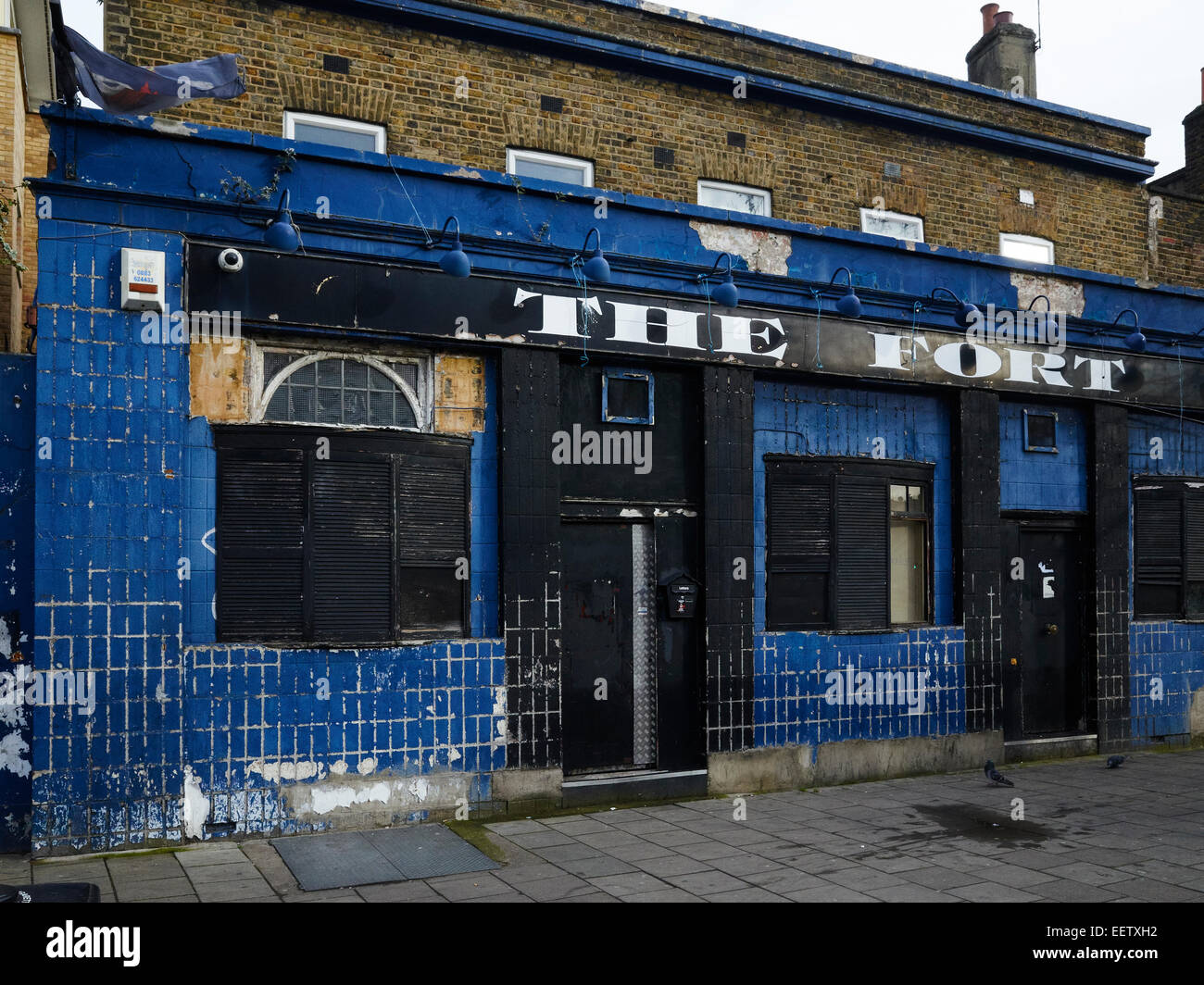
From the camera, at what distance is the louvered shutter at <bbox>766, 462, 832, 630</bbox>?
10.1m

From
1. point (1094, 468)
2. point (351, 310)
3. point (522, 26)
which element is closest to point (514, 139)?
point (522, 26)

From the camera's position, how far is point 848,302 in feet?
33.5

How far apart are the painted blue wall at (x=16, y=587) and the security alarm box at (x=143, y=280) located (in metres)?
0.89

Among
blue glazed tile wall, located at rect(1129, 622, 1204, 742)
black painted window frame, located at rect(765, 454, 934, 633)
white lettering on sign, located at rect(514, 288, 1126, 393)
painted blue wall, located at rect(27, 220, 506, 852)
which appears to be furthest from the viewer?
blue glazed tile wall, located at rect(1129, 622, 1204, 742)

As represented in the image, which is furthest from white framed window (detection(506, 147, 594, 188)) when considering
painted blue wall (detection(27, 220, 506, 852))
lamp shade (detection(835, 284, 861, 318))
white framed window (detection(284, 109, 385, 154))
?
painted blue wall (detection(27, 220, 506, 852))

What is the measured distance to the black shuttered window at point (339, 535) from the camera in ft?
25.8

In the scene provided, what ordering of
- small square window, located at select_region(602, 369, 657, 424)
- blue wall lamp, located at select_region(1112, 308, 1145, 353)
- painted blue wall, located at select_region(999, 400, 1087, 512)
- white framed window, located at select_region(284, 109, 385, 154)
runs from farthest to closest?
1. blue wall lamp, located at select_region(1112, 308, 1145, 353)
2. painted blue wall, located at select_region(999, 400, 1087, 512)
3. white framed window, located at select_region(284, 109, 385, 154)
4. small square window, located at select_region(602, 369, 657, 424)

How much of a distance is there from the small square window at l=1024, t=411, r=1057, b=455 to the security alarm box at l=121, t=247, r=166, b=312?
9224mm

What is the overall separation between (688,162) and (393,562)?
662 centimetres

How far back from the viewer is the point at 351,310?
8.21 meters

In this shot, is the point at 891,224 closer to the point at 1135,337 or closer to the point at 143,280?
the point at 1135,337

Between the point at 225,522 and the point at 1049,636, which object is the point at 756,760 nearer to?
the point at 1049,636

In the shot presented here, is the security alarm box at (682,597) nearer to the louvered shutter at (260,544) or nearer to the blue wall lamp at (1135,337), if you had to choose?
the louvered shutter at (260,544)

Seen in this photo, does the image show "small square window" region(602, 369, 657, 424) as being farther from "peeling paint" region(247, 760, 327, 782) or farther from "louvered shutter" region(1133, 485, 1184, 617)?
"louvered shutter" region(1133, 485, 1184, 617)
